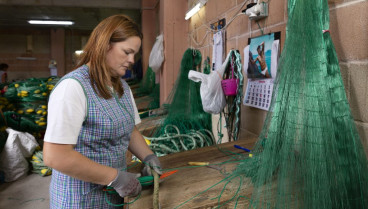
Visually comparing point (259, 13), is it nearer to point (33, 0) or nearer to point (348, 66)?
point (348, 66)

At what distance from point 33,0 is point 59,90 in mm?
8689

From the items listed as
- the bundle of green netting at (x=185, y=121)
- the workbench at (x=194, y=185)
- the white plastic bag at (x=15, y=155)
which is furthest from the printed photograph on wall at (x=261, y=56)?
the white plastic bag at (x=15, y=155)

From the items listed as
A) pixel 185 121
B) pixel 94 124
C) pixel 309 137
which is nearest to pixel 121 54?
pixel 94 124

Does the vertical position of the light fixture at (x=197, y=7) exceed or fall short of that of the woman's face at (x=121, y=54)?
it exceeds it

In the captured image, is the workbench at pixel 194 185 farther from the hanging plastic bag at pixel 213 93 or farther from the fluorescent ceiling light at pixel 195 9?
the fluorescent ceiling light at pixel 195 9

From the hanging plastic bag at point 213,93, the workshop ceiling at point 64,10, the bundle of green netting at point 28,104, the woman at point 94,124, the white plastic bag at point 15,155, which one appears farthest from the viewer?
the workshop ceiling at point 64,10

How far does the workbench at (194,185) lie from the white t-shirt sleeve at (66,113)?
368 millimetres

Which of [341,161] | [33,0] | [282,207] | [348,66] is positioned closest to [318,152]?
[341,161]

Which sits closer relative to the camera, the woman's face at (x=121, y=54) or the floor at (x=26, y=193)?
the woman's face at (x=121, y=54)

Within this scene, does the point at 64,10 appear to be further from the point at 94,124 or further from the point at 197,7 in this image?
the point at 94,124

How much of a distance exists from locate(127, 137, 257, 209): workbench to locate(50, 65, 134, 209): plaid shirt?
0.24m

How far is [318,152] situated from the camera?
3.17 ft

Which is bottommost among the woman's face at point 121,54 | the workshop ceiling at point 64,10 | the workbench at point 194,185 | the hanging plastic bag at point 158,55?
Answer: the workbench at point 194,185

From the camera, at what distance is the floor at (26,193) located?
3.11 metres
